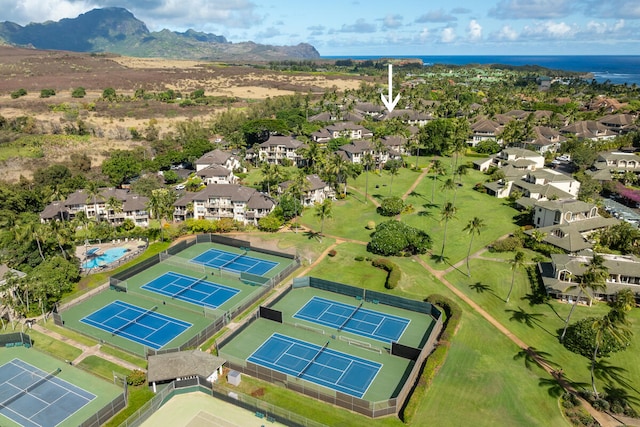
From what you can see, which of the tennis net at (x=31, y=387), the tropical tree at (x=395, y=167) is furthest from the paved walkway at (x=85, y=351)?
the tropical tree at (x=395, y=167)

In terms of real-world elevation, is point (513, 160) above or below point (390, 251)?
above

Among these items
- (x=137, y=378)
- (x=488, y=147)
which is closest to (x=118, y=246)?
(x=137, y=378)

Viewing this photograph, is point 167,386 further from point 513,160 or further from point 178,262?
point 513,160

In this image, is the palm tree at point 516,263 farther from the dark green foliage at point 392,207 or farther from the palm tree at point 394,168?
the palm tree at point 394,168

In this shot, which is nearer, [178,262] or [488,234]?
[178,262]

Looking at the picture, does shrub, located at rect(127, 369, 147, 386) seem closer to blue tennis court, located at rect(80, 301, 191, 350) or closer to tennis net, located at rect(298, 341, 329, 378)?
blue tennis court, located at rect(80, 301, 191, 350)

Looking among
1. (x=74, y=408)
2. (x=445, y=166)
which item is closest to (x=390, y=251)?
(x=74, y=408)
